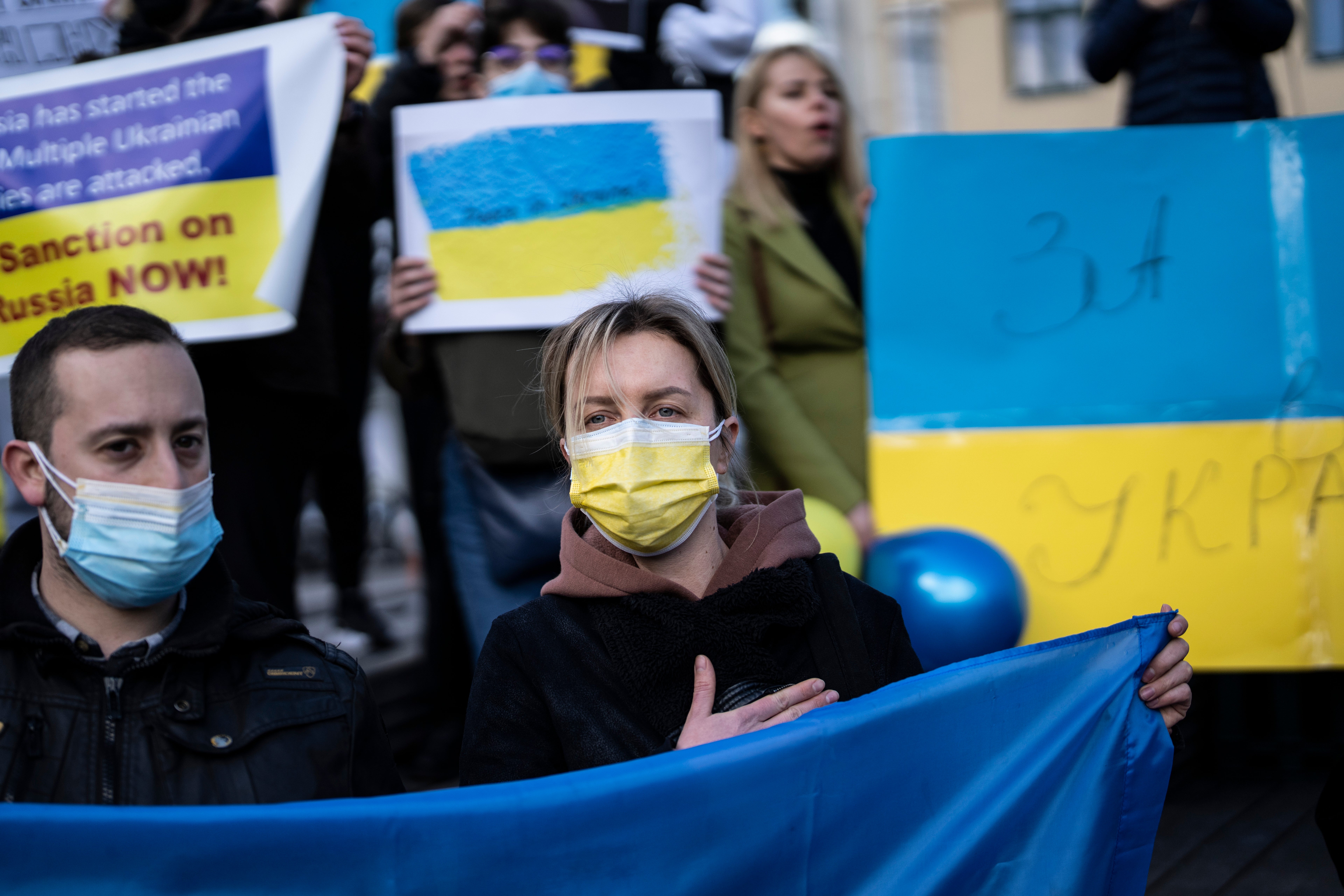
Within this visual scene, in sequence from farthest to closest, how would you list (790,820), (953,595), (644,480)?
1. (953,595)
2. (644,480)
3. (790,820)

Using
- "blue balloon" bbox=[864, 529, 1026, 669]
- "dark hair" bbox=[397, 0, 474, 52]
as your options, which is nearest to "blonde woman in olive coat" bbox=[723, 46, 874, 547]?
"blue balloon" bbox=[864, 529, 1026, 669]

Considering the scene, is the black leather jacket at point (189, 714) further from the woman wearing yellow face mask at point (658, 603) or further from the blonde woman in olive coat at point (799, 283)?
the blonde woman in olive coat at point (799, 283)

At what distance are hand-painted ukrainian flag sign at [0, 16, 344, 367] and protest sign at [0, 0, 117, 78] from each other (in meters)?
0.22

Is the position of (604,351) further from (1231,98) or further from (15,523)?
(1231,98)

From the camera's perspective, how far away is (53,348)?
6.27ft

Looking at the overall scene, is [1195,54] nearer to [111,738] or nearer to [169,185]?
[169,185]

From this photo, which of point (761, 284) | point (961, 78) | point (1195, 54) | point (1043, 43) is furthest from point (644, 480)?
point (1043, 43)

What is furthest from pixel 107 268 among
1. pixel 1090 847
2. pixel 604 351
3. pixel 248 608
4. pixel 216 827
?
pixel 1090 847

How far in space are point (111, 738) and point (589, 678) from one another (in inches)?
26.0

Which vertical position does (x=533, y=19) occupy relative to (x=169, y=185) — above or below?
above

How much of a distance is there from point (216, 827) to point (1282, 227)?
10.3 feet

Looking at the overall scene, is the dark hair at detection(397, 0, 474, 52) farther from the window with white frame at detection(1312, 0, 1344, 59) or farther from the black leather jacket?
the window with white frame at detection(1312, 0, 1344, 59)

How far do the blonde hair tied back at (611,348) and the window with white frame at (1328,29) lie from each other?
9.84 metres

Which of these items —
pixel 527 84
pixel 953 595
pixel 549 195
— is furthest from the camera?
pixel 527 84
